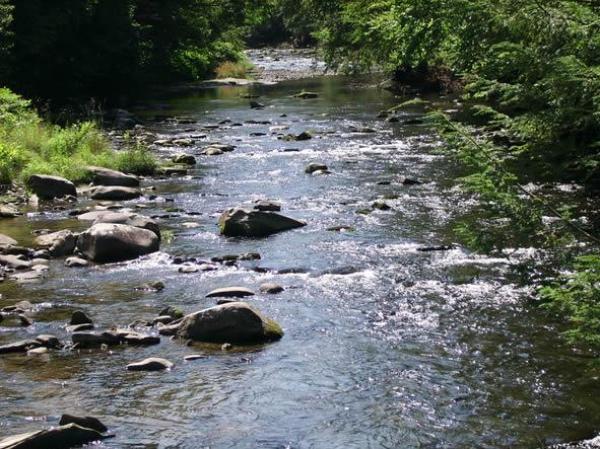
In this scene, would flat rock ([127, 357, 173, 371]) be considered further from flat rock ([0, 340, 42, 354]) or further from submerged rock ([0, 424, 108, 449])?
submerged rock ([0, 424, 108, 449])

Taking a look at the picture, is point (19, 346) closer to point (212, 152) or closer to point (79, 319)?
point (79, 319)

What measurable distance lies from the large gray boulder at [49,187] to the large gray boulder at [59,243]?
3.57 metres

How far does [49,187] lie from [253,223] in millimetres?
5260

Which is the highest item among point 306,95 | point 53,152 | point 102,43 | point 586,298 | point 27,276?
point 102,43

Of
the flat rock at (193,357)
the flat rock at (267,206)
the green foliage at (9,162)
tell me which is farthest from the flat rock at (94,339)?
the green foliage at (9,162)

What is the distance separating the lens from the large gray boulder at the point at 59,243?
548 inches

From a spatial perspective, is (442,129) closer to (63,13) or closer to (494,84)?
(494,84)

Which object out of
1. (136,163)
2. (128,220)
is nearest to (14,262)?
(128,220)

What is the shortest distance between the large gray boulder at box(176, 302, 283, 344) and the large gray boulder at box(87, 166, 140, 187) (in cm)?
977

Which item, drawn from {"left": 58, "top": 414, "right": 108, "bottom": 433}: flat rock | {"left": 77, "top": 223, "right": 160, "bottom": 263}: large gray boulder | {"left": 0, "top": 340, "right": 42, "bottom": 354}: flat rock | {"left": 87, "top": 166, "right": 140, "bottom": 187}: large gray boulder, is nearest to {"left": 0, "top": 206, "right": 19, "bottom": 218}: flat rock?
{"left": 87, "top": 166, "right": 140, "bottom": 187}: large gray boulder

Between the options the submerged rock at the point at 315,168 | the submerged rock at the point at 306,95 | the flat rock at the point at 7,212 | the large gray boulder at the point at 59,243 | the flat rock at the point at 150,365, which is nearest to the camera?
the flat rock at the point at 150,365

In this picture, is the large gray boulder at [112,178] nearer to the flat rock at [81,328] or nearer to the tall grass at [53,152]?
the tall grass at [53,152]

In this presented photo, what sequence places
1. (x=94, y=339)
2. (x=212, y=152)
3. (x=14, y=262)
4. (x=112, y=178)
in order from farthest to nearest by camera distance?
(x=212, y=152) → (x=112, y=178) → (x=14, y=262) → (x=94, y=339)

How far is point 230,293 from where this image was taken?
1167cm
